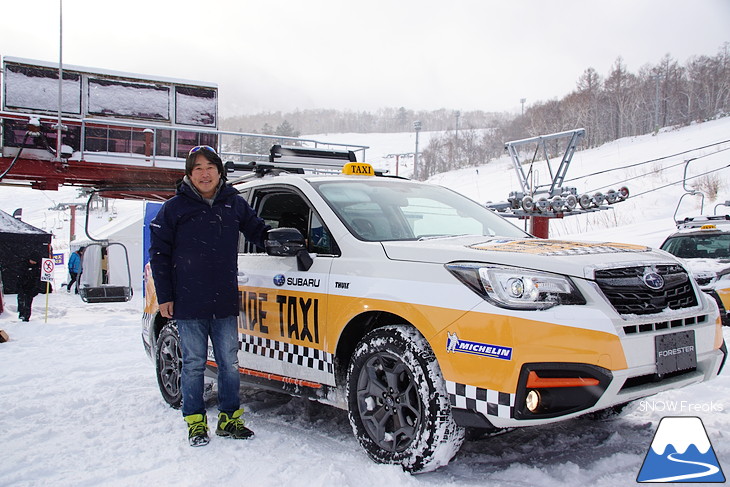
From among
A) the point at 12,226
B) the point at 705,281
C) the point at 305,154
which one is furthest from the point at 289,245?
the point at 12,226

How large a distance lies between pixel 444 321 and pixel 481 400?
43 centimetres

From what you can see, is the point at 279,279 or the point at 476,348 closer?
the point at 476,348

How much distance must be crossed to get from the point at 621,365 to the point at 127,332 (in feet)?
30.2

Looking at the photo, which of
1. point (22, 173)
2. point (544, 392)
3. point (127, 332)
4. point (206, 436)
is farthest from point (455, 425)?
point (22, 173)

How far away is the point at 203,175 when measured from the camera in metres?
4.09

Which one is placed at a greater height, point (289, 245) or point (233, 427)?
point (289, 245)

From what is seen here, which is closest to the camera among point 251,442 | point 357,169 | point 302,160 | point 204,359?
point 251,442

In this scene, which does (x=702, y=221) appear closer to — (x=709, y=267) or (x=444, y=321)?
(x=709, y=267)

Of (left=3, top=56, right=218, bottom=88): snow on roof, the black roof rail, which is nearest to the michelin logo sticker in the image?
the black roof rail

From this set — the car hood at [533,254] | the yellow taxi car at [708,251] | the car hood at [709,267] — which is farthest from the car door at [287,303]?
the yellow taxi car at [708,251]

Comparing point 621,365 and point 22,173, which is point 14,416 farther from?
point 22,173

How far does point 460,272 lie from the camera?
303cm

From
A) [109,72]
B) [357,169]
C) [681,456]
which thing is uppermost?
[109,72]

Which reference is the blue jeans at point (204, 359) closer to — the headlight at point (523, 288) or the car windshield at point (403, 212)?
the car windshield at point (403, 212)
